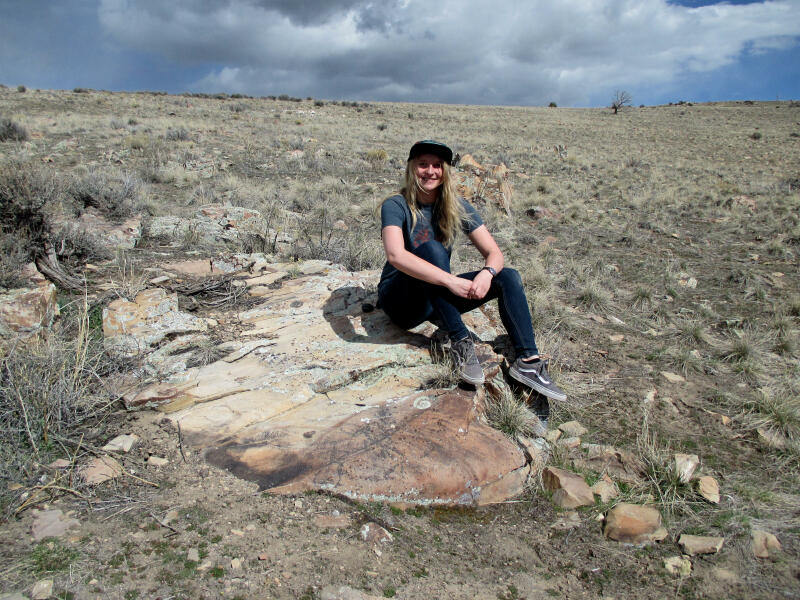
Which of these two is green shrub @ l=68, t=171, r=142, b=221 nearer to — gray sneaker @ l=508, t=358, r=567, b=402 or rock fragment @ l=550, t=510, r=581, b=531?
gray sneaker @ l=508, t=358, r=567, b=402

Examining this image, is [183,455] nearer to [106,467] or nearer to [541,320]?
[106,467]

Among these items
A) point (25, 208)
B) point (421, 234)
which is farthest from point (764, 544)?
point (25, 208)

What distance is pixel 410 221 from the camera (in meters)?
2.89

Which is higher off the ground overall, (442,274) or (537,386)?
(442,274)

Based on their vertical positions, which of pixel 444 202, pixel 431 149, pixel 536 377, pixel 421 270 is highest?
pixel 431 149

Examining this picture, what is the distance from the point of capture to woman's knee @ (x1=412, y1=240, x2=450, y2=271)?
8.95 ft

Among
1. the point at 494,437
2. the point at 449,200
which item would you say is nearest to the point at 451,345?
the point at 494,437

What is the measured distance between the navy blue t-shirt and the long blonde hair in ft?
0.10

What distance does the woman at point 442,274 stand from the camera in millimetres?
2656

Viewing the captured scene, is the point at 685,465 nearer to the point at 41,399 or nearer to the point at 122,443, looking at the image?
the point at 122,443

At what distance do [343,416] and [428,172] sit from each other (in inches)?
62.4

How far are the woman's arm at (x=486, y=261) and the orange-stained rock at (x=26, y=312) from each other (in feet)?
8.90

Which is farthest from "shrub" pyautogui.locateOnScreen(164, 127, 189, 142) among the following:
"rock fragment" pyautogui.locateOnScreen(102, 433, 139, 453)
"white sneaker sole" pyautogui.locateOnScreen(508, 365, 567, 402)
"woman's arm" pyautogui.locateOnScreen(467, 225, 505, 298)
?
"white sneaker sole" pyautogui.locateOnScreen(508, 365, 567, 402)

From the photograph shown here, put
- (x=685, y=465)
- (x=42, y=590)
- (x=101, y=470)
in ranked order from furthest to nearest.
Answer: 1. (x=685, y=465)
2. (x=101, y=470)
3. (x=42, y=590)
